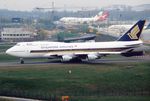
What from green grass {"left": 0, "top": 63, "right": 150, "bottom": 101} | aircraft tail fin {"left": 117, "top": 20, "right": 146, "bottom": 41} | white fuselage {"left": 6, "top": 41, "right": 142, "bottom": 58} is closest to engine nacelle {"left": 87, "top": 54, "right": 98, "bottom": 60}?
white fuselage {"left": 6, "top": 41, "right": 142, "bottom": 58}

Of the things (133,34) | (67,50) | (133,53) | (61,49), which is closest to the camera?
(61,49)

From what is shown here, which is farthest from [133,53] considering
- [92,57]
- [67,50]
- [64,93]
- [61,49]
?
[64,93]

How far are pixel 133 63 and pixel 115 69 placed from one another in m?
7.66

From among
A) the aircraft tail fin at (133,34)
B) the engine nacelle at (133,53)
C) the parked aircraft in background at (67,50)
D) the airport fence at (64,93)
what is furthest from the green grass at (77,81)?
the aircraft tail fin at (133,34)

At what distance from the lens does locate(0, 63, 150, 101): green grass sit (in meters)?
57.4

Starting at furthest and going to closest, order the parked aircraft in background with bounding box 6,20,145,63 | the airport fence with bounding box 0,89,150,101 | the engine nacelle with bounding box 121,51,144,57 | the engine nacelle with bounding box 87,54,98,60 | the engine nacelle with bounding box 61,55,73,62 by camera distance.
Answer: the engine nacelle with bounding box 121,51,144,57
the parked aircraft in background with bounding box 6,20,145,63
the engine nacelle with bounding box 61,55,73,62
the engine nacelle with bounding box 87,54,98,60
the airport fence with bounding box 0,89,150,101

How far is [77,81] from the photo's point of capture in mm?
62531

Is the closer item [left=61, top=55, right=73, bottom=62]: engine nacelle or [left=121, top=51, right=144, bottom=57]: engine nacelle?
[left=61, top=55, right=73, bottom=62]: engine nacelle

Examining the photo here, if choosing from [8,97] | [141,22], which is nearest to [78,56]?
[141,22]

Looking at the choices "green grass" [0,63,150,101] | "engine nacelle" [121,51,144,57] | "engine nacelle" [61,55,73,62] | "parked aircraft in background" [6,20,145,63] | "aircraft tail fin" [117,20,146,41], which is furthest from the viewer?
"aircraft tail fin" [117,20,146,41]

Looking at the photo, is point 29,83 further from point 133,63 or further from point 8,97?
point 133,63

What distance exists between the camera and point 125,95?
56.2 metres

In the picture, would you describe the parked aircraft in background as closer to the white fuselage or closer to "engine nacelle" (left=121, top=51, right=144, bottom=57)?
the white fuselage

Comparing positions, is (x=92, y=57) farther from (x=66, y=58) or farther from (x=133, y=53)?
(x=133, y=53)
